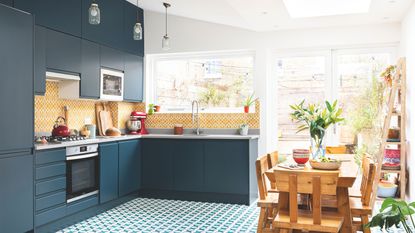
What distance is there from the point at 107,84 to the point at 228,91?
1.86 meters

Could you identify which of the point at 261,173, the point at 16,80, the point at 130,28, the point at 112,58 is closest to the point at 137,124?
the point at 112,58

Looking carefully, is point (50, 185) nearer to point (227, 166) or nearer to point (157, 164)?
point (157, 164)

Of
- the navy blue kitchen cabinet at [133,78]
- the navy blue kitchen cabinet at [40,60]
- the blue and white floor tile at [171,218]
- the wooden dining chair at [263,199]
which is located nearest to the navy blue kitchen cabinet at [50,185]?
the blue and white floor tile at [171,218]

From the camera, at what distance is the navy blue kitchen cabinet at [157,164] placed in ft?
18.2

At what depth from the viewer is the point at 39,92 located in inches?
157

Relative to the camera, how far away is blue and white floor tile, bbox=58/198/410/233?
4102 millimetres

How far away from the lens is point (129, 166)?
213 inches

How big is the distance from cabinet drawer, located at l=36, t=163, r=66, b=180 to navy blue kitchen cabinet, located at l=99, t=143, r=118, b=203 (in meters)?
0.68

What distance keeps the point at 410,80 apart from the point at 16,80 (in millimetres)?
4136

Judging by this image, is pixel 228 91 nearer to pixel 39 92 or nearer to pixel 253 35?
pixel 253 35

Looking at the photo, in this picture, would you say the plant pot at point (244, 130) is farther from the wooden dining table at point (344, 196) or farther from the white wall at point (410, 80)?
the wooden dining table at point (344, 196)

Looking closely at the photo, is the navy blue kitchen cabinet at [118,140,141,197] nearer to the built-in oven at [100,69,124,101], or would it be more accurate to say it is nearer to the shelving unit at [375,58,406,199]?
the built-in oven at [100,69,124,101]

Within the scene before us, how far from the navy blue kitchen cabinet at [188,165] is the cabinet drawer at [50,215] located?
5.82 feet

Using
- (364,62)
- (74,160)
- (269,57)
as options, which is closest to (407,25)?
(364,62)
